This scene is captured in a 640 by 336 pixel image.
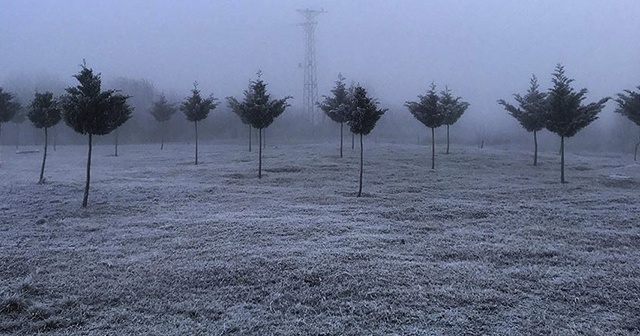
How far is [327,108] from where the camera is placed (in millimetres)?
54344

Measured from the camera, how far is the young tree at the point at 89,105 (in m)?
26.0

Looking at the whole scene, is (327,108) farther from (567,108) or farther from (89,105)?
(89,105)

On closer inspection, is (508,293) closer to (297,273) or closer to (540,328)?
(540,328)

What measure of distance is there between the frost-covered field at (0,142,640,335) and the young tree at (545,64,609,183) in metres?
5.04

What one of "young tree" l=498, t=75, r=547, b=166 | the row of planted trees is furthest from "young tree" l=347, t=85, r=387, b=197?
"young tree" l=498, t=75, r=547, b=166

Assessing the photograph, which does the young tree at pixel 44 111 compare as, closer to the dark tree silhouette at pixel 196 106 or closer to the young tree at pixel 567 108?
the dark tree silhouette at pixel 196 106

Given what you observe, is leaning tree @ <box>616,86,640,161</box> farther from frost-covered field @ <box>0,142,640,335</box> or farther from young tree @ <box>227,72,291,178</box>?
young tree @ <box>227,72,291,178</box>

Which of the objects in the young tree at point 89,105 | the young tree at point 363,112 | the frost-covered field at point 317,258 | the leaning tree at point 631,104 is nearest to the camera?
the frost-covered field at point 317,258

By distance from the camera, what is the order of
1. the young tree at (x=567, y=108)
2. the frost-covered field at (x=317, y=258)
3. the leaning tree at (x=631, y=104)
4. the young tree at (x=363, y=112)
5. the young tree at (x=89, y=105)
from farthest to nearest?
the leaning tree at (x=631, y=104), the young tree at (x=567, y=108), the young tree at (x=363, y=112), the young tree at (x=89, y=105), the frost-covered field at (x=317, y=258)

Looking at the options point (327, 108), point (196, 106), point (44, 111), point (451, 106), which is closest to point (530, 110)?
point (451, 106)

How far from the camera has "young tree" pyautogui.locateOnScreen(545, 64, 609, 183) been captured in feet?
117

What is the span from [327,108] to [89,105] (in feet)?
105

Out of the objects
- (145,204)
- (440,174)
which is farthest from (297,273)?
(440,174)

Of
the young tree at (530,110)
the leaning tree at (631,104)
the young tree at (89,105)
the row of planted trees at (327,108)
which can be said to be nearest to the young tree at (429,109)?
the row of planted trees at (327,108)
